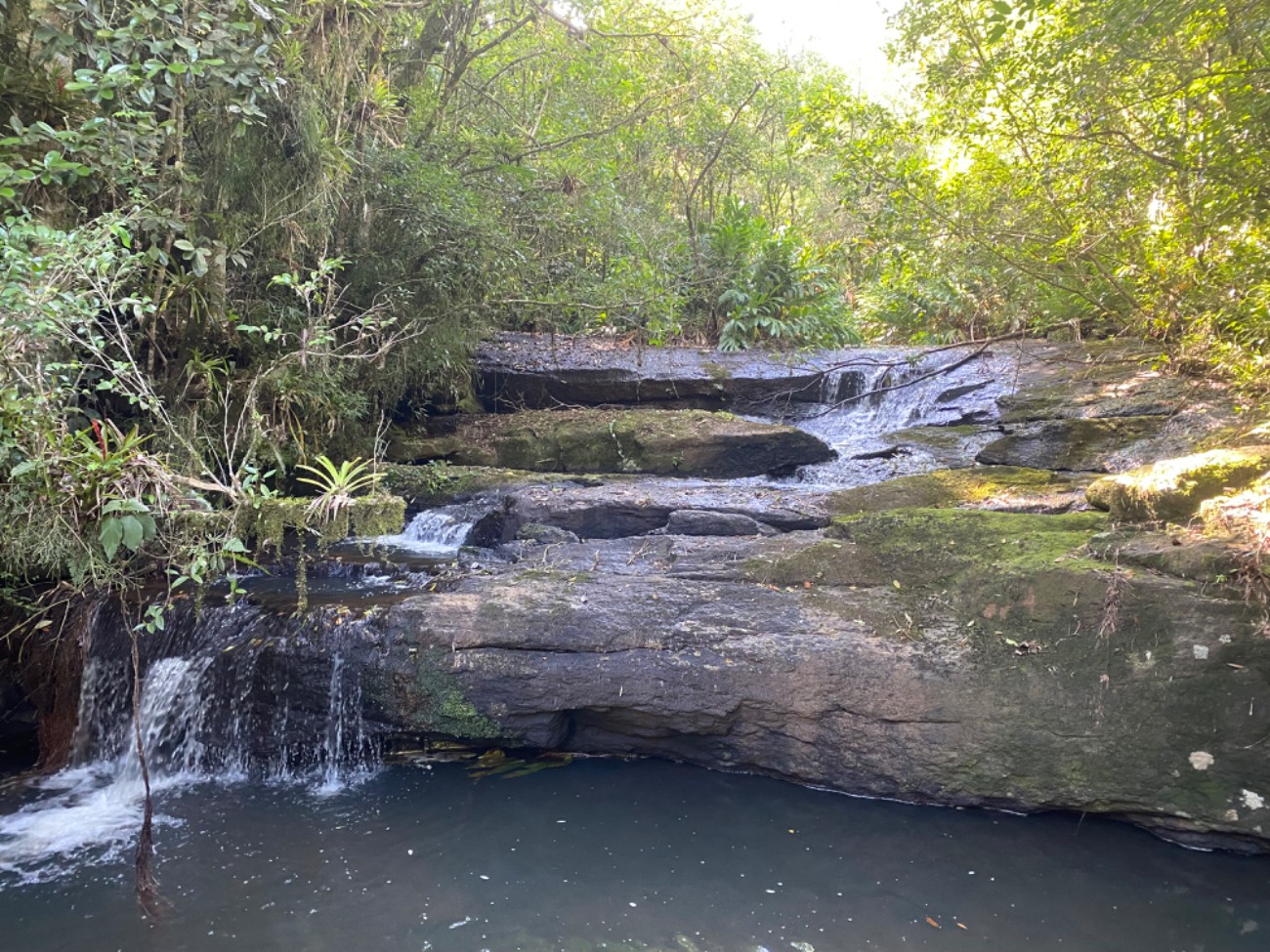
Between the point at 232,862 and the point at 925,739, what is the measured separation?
148 inches

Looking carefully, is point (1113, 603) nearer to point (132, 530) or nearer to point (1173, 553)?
point (1173, 553)

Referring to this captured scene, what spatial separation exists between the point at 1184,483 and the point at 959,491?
2.31 m

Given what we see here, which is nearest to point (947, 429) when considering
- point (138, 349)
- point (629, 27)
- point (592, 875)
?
point (629, 27)

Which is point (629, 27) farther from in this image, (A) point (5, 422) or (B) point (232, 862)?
(B) point (232, 862)

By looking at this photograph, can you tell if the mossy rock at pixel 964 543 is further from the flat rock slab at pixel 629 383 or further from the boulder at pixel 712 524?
the flat rock slab at pixel 629 383

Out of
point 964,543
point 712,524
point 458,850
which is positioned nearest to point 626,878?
point 458,850

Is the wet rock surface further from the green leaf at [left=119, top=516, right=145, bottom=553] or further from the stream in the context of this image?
the green leaf at [left=119, top=516, right=145, bottom=553]

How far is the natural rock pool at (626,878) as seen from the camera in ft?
11.9

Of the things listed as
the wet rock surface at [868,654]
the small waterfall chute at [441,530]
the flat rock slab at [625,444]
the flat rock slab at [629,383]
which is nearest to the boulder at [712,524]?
the wet rock surface at [868,654]

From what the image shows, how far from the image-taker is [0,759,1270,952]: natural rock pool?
362cm

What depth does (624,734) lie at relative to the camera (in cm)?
516

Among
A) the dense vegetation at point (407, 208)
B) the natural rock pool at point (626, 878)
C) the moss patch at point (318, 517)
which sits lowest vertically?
the natural rock pool at point (626, 878)

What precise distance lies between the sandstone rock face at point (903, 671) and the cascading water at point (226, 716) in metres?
0.34

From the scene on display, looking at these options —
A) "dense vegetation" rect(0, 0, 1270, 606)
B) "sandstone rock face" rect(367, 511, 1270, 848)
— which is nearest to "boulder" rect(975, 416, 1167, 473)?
"dense vegetation" rect(0, 0, 1270, 606)
